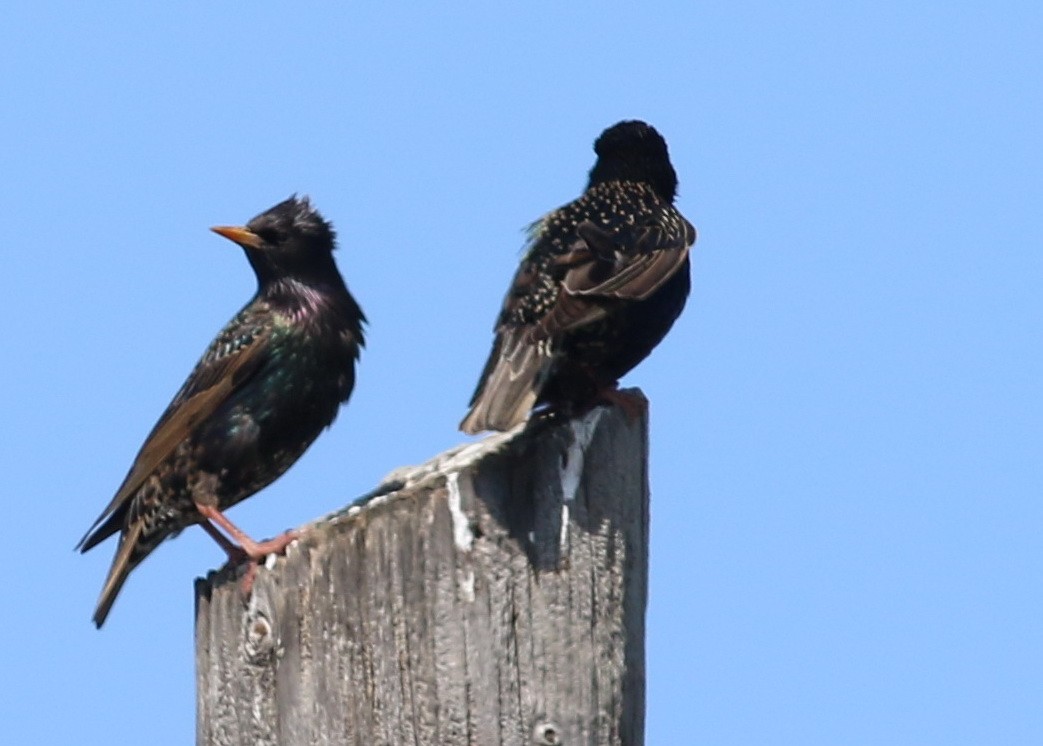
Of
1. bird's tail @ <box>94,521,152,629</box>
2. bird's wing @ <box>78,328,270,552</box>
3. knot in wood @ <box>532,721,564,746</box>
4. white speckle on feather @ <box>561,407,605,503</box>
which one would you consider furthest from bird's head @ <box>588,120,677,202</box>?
knot in wood @ <box>532,721,564,746</box>

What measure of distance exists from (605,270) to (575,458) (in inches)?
64.2

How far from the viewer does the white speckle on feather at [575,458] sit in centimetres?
352

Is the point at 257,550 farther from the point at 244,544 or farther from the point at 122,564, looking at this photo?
the point at 122,564

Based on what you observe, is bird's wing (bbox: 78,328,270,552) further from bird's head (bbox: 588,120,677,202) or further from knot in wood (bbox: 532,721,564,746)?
knot in wood (bbox: 532,721,564,746)

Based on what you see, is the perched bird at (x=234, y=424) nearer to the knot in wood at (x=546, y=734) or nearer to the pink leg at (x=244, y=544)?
Answer: the pink leg at (x=244, y=544)

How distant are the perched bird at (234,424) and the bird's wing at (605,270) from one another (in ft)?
3.55

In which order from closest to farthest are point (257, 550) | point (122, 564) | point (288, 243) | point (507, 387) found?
point (257, 550), point (507, 387), point (122, 564), point (288, 243)

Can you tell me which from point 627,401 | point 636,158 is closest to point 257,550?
point 627,401

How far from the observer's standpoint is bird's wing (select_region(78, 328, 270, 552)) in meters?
5.85

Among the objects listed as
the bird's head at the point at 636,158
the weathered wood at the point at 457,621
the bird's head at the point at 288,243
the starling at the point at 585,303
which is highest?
the bird's head at the point at 636,158

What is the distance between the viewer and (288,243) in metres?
6.16

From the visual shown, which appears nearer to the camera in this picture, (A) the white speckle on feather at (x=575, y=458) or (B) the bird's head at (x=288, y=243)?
(A) the white speckle on feather at (x=575, y=458)

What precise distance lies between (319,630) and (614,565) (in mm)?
574

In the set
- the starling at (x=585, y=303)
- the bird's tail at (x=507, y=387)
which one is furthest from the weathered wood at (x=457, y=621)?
the starling at (x=585, y=303)
